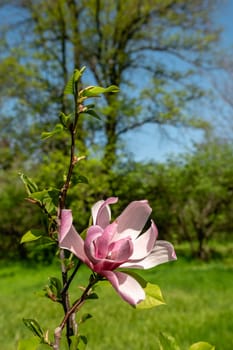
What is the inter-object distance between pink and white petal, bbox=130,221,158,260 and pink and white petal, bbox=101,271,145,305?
41mm

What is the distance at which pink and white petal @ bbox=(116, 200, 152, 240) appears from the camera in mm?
683

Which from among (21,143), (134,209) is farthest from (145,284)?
(21,143)

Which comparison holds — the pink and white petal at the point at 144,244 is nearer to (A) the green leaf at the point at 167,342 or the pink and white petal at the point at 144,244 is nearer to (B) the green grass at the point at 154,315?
(A) the green leaf at the point at 167,342

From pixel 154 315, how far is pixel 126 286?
487cm

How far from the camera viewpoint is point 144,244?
2.25ft

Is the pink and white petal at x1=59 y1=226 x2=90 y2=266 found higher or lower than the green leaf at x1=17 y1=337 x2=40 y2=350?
higher

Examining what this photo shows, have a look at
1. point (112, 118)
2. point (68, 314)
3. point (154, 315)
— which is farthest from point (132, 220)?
point (112, 118)

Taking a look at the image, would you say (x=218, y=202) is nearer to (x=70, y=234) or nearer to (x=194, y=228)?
(x=194, y=228)

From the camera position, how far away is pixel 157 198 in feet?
39.9

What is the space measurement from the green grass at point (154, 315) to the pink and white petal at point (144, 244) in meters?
1.67

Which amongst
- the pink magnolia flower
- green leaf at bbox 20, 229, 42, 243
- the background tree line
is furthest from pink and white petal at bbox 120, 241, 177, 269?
the background tree line

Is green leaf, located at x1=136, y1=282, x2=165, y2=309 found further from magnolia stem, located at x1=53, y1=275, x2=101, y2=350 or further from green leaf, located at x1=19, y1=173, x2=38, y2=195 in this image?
green leaf, located at x1=19, y1=173, x2=38, y2=195

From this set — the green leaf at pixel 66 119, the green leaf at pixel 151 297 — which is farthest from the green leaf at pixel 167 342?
the green leaf at pixel 66 119

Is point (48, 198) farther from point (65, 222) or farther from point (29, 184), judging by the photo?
point (65, 222)
